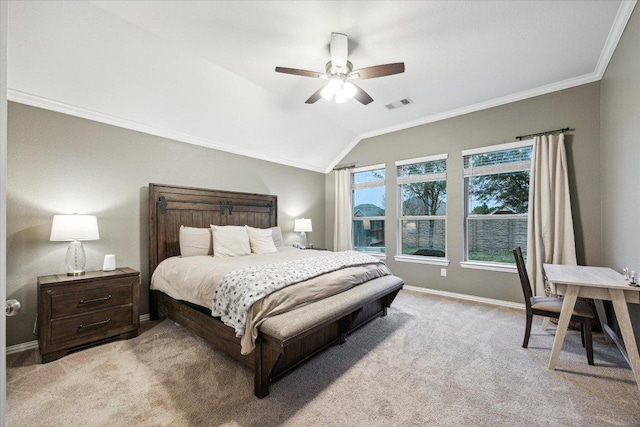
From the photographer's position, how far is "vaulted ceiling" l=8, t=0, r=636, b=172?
7.23 feet

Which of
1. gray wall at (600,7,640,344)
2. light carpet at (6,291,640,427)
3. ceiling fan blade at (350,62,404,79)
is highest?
ceiling fan blade at (350,62,404,79)

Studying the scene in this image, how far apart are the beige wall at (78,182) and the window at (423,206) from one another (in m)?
3.26

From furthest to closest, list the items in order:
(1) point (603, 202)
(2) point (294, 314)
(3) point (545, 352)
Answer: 1. (1) point (603, 202)
2. (3) point (545, 352)
3. (2) point (294, 314)

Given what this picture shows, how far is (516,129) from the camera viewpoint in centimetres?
364

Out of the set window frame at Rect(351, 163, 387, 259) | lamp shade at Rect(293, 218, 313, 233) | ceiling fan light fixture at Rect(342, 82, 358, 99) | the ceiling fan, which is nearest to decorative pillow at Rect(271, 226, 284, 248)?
lamp shade at Rect(293, 218, 313, 233)

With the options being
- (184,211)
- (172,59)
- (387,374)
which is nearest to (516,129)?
(387,374)

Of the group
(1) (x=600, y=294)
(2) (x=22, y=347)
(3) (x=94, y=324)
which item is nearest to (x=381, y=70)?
(1) (x=600, y=294)

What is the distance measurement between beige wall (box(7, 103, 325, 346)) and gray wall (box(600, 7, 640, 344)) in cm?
466

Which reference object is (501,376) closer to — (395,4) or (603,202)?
(603,202)

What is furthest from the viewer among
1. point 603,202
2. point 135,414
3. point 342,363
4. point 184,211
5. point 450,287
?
A: point 450,287

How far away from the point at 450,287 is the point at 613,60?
3.25m

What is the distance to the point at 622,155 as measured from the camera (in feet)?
8.07

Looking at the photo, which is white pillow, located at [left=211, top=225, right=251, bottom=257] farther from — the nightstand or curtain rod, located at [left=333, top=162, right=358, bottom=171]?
curtain rod, located at [left=333, top=162, right=358, bottom=171]

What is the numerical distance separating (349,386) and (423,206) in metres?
3.42
